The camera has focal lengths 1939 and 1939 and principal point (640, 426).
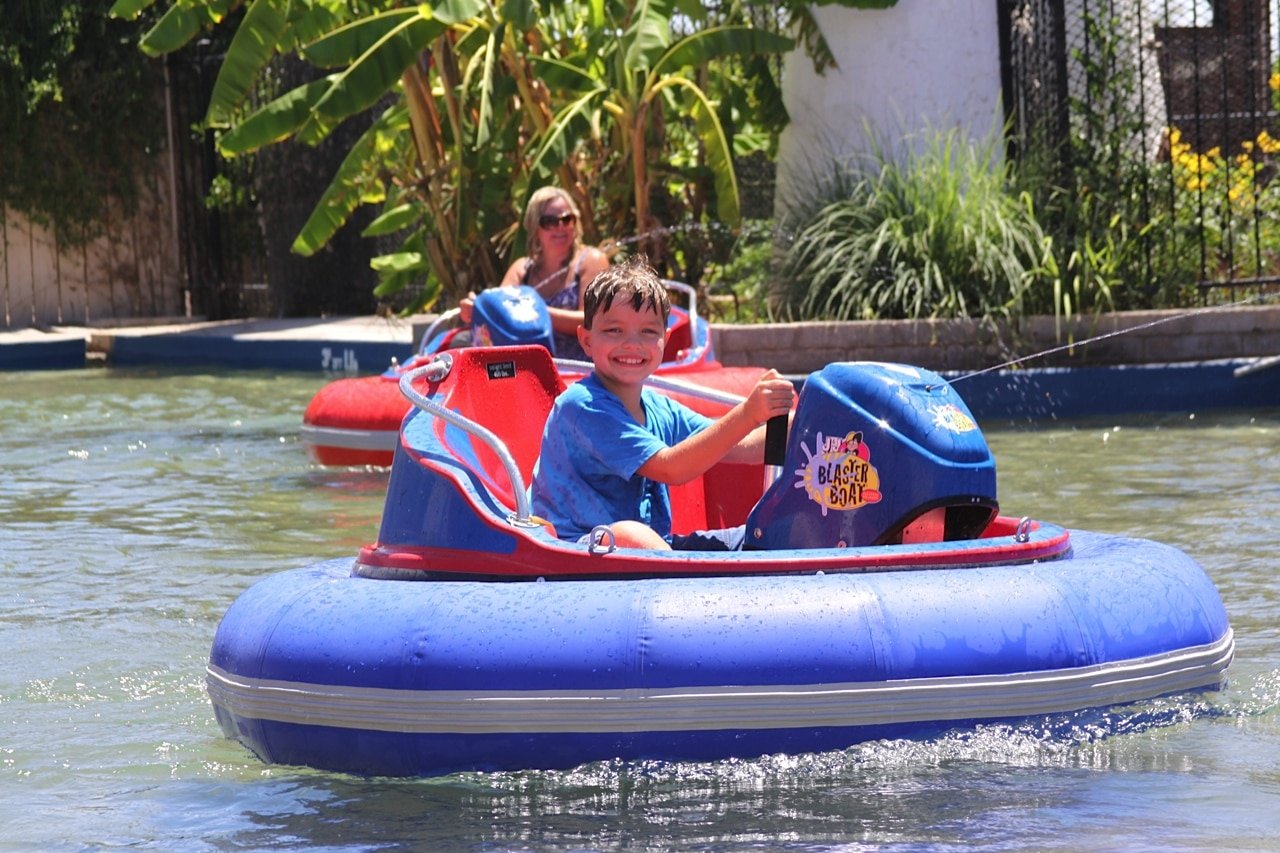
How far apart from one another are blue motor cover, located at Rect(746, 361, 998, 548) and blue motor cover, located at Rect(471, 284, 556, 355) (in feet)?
13.0

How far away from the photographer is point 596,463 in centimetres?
473

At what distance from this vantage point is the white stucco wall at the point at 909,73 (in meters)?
12.4

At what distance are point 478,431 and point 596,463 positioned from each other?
30cm

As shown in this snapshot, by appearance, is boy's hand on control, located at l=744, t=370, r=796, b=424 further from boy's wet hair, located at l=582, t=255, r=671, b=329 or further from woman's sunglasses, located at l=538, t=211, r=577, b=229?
woman's sunglasses, located at l=538, t=211, r=577, b=229

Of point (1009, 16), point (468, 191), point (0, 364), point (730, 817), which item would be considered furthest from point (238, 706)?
point (0, 364)

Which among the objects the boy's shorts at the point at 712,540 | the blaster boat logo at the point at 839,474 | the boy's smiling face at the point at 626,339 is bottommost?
the boy's shorts at the point at 712,540

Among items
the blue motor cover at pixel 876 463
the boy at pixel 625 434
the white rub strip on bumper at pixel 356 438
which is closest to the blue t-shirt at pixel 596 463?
the boy at pixel 625 434

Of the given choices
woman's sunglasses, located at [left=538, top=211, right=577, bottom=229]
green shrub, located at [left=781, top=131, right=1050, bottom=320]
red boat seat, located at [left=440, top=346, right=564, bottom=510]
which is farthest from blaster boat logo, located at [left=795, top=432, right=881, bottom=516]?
green shrub, located at [left=781, top=131, right=1050, bottom=320]

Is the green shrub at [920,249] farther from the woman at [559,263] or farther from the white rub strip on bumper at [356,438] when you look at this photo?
the white rub strip on bumper at [356,438]

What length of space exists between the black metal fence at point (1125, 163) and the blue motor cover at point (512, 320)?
13.1 ft

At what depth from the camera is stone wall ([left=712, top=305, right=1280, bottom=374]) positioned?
10.8 meters

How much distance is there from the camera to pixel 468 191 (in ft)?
41.7

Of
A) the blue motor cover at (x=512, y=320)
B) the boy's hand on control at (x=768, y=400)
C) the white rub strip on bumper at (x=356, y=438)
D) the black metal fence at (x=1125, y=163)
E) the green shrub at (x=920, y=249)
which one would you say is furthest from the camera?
the black metal fence at (x=1125, y=163)

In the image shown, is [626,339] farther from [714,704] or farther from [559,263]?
[559,263]
